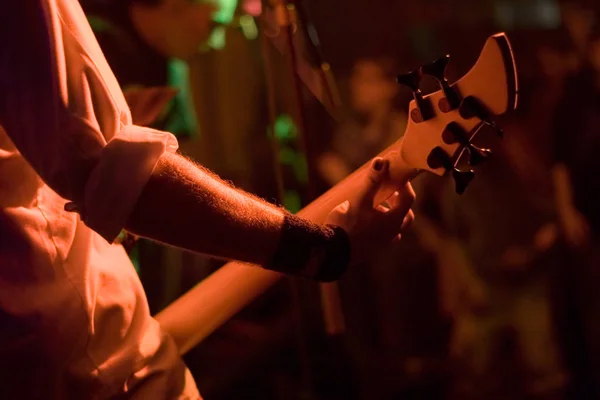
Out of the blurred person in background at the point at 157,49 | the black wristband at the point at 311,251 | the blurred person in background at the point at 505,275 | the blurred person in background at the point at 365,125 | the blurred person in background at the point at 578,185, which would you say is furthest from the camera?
the blurred person in background at the point at 365,125

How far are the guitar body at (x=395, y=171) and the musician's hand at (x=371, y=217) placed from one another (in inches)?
0.6

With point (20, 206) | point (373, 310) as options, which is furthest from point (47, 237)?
point (373, 310)

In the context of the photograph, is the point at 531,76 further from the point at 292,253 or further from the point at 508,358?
the point at 292,253

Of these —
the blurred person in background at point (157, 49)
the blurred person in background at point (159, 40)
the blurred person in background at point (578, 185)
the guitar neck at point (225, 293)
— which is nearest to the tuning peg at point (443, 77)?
the guitar neck at point (225, 293)

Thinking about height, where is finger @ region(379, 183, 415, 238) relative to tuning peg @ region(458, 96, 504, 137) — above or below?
below

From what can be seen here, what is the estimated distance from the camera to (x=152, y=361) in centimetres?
85

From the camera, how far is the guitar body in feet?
2.49

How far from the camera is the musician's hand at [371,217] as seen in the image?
0.85 metres

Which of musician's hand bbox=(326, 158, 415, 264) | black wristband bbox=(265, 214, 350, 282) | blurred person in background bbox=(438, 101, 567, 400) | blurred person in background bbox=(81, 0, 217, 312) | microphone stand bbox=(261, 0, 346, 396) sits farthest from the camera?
blurred person in background bbox=(438, 101, 567, 400)

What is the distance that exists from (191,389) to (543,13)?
3.59 m

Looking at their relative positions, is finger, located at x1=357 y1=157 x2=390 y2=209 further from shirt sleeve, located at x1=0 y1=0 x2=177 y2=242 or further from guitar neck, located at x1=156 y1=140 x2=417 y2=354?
shirt sleeve, located at x1=0 y1=0 x2=177 y2=242

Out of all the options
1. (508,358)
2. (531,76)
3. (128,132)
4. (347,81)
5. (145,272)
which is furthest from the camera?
(347,81)

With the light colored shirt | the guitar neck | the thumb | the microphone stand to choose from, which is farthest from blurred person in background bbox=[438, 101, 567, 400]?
the light colored shirt

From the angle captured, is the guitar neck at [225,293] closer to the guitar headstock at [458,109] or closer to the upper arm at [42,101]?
the guitar headstock at [458,109]
